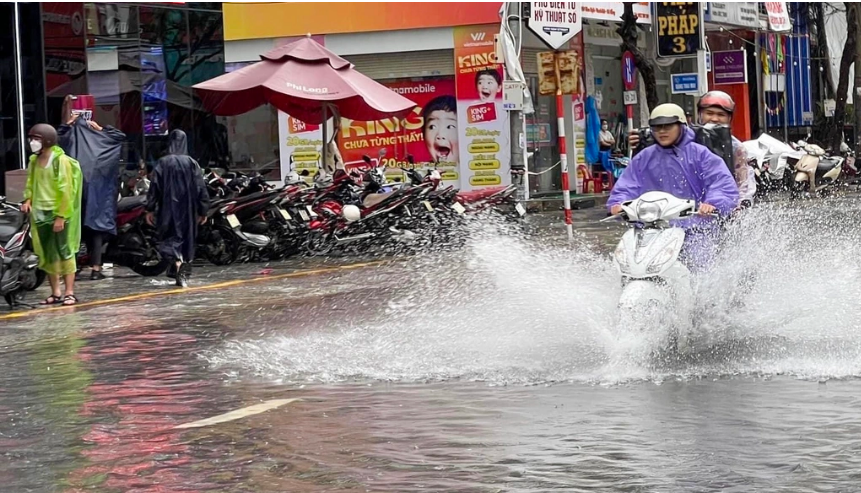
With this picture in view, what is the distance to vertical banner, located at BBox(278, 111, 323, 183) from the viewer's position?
32.8m

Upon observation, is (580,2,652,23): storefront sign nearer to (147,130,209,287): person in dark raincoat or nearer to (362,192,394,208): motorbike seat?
→ (362,192,394,208): motorbike seat

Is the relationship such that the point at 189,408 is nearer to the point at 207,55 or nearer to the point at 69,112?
the point at 69,112

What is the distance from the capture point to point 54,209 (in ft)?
45.6

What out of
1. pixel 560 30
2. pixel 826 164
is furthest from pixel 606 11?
pixel 560 30

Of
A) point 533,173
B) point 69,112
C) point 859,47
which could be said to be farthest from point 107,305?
point 859,47

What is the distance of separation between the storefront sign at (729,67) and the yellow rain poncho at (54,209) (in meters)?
27.8

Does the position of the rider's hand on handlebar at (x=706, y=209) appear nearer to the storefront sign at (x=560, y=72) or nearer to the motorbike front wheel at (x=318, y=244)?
the motorbike front wheel at (x=318, y=244)

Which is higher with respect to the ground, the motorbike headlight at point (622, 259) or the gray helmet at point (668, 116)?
the gray helmet at point (668, 116)

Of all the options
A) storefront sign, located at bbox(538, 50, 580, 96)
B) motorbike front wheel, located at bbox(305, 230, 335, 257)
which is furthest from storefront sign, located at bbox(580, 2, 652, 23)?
motorbike front wheel, located at bbox(305, 230, 335, 257)

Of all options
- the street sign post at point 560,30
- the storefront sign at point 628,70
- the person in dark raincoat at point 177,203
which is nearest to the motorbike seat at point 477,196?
the street sign post at point 560,30

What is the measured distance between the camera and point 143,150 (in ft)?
81.9

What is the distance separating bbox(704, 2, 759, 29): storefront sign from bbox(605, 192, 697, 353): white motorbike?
1202 inches

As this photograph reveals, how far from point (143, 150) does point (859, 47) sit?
77.5 feet

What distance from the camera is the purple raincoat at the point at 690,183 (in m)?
8.91
